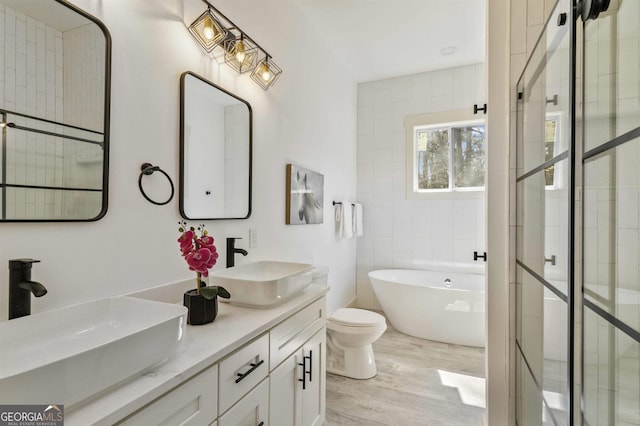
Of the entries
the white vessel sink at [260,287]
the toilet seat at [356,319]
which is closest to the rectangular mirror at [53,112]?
the white vessel sink at [260,287]

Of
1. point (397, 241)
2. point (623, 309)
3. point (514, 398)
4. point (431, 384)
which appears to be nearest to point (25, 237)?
point (623, 309)

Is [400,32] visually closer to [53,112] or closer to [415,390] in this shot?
[53,112]

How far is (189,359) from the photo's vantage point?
0.87m

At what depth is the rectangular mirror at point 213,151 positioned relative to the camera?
147 cm

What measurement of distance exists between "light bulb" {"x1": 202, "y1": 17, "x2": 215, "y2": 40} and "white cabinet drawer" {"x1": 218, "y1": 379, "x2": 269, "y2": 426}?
157 cm

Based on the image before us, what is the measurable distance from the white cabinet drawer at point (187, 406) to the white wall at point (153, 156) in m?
0.53

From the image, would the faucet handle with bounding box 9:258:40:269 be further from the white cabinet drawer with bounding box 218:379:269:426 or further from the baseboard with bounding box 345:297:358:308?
the baseboard with bounding box 345:297:358:308

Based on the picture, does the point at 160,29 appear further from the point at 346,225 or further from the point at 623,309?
the point at 346,225

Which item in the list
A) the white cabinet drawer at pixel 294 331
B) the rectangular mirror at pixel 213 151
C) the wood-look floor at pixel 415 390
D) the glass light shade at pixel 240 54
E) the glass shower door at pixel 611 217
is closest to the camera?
the glass shower door at pixel 611 217

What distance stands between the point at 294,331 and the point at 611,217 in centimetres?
118

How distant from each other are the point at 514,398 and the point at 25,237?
2301 mm

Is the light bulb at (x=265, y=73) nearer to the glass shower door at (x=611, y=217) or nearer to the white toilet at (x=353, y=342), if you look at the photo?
the glass shower door at (x=611, y=217)

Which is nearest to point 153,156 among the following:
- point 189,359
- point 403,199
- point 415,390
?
point 189,359

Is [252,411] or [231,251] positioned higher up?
[231,251]
